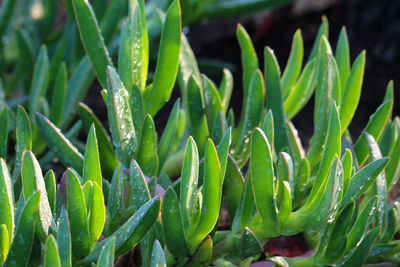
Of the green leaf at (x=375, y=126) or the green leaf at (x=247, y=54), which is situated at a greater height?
the green leaf at (x=247, y=54)

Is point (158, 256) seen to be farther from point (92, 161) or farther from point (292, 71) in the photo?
point (292, 71)

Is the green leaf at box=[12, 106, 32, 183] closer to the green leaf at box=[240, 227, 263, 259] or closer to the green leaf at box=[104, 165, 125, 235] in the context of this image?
the green leaf at box=[104, 165, 125, 235]

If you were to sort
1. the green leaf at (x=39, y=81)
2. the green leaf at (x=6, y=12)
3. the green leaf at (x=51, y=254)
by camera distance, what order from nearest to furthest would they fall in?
the green leaf at (x=51, y=254)
the green leaf at (x=39, y=81)
the green leaf at (x=6, y=12)

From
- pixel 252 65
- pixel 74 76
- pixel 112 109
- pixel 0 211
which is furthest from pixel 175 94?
pixel 0 211

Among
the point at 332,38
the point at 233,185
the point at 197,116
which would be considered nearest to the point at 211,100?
the point at 197,116

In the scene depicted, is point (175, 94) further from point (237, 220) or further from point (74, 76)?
point (237, 220)

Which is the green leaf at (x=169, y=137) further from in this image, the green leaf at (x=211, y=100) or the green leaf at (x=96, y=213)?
the green leaf at (x=96, y=213)

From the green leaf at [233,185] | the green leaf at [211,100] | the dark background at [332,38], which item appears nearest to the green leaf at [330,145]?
the green leaf at [233,185]

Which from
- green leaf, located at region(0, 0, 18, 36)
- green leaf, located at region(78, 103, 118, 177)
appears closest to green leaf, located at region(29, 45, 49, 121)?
green leaf, located at region(78, 103, 118, 177)
